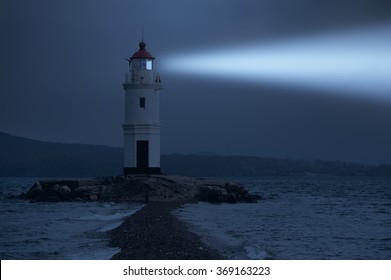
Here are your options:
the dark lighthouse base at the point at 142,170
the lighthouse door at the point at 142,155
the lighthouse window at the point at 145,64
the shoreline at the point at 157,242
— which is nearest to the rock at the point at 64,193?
the dark lighthouse base at the point at 142,170

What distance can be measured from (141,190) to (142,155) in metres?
2.22

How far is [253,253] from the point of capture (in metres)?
15.7

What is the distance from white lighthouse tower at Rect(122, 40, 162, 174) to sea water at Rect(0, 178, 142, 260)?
3137mm

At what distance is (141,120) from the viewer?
33.9 meters

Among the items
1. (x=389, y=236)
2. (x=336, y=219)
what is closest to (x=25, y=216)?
(x=336, y=219)

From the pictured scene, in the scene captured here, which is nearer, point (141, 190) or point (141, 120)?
point (141, 190)

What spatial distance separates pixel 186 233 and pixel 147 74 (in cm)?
1758

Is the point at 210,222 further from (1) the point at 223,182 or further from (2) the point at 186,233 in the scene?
(1) the point at 223,182

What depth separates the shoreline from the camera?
45.2 feet

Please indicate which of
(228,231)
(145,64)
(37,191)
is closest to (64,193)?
(37,191)

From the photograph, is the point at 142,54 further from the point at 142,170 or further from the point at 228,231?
the point at 228,231

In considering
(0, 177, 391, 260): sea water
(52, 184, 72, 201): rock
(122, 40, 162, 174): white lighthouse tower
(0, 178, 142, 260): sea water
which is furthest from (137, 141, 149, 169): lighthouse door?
(52, 184, 72, 201): rock

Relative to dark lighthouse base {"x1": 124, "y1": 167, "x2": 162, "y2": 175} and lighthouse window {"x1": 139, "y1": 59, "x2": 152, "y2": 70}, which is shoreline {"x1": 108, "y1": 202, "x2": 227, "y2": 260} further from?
lighthouse window {"x1": 139, "y1": 59, "x2": 152, "y2": 70}

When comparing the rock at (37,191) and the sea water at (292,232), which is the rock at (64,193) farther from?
the sea water at (292,232)
